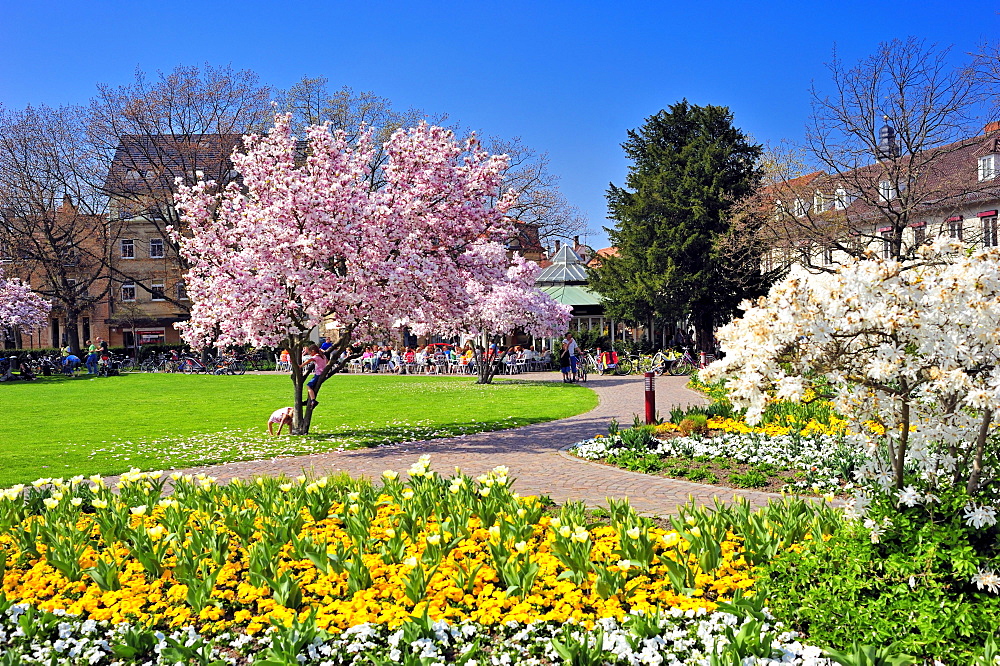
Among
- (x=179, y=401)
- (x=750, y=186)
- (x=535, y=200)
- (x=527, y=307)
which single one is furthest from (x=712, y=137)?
(x=179, y=401)

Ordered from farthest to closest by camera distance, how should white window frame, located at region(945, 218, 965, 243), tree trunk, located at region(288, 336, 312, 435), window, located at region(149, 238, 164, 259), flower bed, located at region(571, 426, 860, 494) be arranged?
1. window, located at region(149, 238, 164, 259)
2. tree trunk, located at region(288, 336, 312, 435)
3. flower bed, located at region(571, 426, 860, 494)
4. white window frame, located at region(945, 218, 965, 243)

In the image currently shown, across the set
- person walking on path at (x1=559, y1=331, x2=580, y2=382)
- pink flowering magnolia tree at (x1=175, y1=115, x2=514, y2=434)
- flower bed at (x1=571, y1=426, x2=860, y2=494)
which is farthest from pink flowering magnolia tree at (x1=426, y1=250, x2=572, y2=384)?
flower bed at (x1=571, y1=426, x2=860, y2=494)

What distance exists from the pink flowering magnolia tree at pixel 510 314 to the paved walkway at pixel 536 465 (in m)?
→ 13.3

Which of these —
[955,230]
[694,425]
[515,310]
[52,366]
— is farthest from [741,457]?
[52,366]

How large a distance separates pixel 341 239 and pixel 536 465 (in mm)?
5091

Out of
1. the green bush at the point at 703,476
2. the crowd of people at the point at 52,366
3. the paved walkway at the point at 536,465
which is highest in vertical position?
the crowd of people at the point at 52,366

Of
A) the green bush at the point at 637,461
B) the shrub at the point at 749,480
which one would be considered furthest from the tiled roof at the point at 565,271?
the shrub at the point at 749,480

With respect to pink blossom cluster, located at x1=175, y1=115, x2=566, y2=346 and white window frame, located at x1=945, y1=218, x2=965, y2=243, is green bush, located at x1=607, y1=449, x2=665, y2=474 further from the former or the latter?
pink blossom cluster, located at x1=175, y1=115, x2=566, y2=346

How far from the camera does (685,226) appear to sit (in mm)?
37125

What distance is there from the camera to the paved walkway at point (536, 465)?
8.26 metres

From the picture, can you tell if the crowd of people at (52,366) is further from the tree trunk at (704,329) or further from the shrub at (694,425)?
the shrub at (694,425)

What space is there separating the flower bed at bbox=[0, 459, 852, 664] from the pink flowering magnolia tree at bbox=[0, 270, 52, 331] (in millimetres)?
38970

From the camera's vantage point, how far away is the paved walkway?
8.26 m

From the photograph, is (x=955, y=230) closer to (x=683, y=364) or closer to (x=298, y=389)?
(x=683, y=364)
